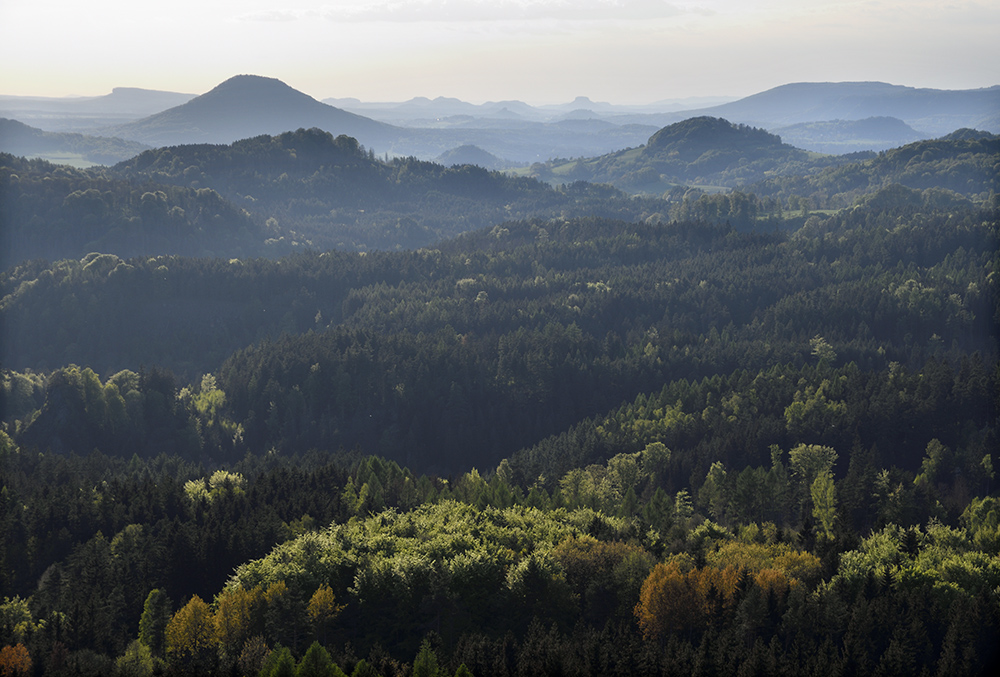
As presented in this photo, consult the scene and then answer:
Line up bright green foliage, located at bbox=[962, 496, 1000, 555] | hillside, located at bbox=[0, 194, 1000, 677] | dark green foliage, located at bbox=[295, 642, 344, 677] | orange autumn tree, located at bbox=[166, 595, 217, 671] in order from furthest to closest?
1. bright green foliage, located at bbox=[962, 496, 1000, 555]
2. hillside, located at bbox=[0, 194, 1000, 677]
3. orange autumn tree, located at bbox=[166, 595, 217, 671]
4. dark green foliage, located at bbox=[295, 642, 344, 677]

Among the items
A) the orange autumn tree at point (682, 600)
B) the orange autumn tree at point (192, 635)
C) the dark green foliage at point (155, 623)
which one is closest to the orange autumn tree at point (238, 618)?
the orange autumn tree at point (192, 635)

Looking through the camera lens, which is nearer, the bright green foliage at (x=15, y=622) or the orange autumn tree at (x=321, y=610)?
the bright green foliage at (x=15, y=622)

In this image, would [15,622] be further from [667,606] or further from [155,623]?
[667,606]

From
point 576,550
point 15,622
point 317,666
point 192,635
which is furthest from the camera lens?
point 576,550

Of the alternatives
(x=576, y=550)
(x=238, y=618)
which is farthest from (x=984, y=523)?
(x=238, y=618)

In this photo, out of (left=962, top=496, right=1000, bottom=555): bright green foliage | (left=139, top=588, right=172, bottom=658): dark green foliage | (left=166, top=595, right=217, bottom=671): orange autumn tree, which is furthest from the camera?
(left=962, top=496, right=1000, bottom=555): bright green foliage

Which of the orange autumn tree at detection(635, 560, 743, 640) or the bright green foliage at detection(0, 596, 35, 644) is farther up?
the orange autumn tree at detection(635, 560, 743, 640)

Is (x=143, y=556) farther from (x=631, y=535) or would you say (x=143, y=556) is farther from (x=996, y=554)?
(x=996, y=554)

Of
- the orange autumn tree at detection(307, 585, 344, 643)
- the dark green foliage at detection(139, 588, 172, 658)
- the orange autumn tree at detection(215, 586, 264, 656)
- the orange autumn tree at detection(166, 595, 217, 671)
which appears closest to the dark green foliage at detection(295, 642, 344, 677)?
Answer: the orange autumn tree at detection(307, 585, 344, 643)

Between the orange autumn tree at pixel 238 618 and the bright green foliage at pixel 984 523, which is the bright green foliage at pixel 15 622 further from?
the bright green foliage at pixel 984 523

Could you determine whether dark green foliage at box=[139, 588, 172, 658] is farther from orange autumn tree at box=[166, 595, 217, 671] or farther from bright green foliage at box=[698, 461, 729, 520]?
bright green foliage at box=[698, 461, 729, 520]

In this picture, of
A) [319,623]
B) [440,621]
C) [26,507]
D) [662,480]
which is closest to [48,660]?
[319,623]
